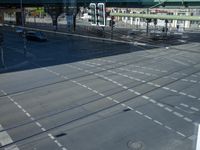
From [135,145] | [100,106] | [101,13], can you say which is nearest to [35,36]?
[100,106]

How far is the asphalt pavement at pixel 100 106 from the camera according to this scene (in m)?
14.8

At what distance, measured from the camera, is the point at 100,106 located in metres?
19.7

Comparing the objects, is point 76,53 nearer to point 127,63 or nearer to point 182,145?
point 127,63

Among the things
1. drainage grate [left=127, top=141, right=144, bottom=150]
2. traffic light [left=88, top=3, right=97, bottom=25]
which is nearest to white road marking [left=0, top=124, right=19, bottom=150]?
drainage grate [left=127, top=141, right=144, bottom=150]

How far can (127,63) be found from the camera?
36.7m

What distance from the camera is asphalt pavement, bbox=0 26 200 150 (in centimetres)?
1481

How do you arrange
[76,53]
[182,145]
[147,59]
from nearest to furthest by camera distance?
[182,145] → [147,59] → [76,53]

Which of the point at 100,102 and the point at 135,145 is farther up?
the point at 100,102

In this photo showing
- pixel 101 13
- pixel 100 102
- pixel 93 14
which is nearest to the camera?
pixel 101 13

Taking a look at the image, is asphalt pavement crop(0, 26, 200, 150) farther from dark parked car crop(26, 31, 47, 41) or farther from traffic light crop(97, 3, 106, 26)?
dark parked car crop(26, 31, 47, 41)

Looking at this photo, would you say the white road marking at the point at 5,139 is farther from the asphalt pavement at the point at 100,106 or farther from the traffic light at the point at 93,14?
the traffic light at the point at 93,14

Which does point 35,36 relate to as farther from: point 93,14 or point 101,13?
point 101,13

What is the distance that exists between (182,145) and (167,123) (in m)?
2.81

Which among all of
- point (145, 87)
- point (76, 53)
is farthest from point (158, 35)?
point (145, 87)
